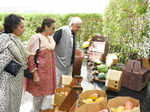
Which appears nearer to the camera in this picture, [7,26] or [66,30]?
[7,26]

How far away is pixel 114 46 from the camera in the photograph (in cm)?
494

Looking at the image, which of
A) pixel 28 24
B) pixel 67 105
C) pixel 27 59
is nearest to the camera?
pixel 67 105

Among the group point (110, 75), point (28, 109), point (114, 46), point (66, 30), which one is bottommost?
point (28, 109)

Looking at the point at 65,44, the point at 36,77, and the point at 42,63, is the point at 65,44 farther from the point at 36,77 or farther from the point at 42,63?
the point at 36,77

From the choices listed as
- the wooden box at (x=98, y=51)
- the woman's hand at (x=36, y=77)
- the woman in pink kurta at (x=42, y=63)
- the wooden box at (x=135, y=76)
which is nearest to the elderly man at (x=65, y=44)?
the woman in pink kurta at (x=42, y=63)

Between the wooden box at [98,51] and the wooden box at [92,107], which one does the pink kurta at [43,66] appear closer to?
the wooden box at [92,107]

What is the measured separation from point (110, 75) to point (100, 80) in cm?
53

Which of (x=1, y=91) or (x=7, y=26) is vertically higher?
(x=7, y=26)

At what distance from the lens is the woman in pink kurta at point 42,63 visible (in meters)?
2.18

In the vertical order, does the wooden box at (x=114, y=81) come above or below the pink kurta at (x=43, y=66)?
below

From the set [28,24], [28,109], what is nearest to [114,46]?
[28,109]

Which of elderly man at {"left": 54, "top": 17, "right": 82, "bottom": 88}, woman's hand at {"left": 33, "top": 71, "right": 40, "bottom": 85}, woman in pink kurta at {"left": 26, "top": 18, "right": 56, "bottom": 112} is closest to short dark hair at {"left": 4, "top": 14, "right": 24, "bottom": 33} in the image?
woman in pink kurta at {"left": 26, "top": 18, "right": 56, "bottom": 112}

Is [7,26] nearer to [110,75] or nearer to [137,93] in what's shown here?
[110,75]

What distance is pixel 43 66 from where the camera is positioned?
231 centimetres
